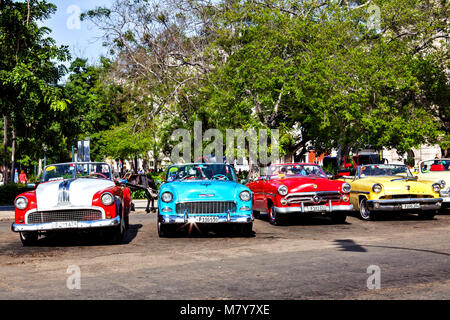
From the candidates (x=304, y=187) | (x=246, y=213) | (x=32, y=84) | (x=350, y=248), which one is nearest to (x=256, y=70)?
(x=32, y=84)

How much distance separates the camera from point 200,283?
6.89 m

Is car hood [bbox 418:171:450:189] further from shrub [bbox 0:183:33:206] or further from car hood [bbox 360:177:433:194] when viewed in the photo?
shrub [bbox 0:183:33:206]

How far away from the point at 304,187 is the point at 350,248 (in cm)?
427

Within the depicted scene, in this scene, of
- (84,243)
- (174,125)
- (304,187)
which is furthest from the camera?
(174,125)

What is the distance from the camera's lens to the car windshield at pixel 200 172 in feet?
43.1

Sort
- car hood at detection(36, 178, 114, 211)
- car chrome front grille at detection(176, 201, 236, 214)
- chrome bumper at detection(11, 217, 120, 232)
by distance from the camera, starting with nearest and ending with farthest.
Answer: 1. chrome bumper at detection(11, 217, 120, 232)
2. car hood at detection(36, 178, 114, 211)
3. car chrome front grille at detection(176, 201, 236, 214)

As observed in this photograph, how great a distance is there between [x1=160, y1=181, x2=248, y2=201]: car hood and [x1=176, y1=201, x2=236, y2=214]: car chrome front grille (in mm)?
100

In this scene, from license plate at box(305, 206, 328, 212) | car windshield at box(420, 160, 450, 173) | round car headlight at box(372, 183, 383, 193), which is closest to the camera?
license plate at box(305, 206, 328, 212)

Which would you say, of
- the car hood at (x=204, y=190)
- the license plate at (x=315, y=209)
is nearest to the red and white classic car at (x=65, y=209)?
the car hood at (x=204, y=190)

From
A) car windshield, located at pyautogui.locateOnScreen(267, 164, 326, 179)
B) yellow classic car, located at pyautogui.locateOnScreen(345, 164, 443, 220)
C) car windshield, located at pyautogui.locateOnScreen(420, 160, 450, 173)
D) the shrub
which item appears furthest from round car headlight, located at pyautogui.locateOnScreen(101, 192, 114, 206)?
the shrub

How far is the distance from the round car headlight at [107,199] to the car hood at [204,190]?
4.52ft

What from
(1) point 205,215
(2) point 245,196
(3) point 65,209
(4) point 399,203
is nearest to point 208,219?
(1) point 205,215

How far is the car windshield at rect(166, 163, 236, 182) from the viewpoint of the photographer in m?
13.1
